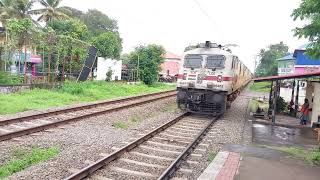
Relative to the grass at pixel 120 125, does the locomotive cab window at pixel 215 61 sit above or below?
above

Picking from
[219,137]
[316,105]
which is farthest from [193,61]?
[219,137]

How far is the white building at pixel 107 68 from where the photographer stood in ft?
108

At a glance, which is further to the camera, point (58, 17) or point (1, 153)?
point (58, 17)

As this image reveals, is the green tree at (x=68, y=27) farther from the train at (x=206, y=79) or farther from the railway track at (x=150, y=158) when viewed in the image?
the railway track at (x=150, y=158)

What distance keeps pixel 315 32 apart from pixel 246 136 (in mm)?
4077

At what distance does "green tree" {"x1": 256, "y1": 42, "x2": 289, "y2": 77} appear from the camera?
239 ft

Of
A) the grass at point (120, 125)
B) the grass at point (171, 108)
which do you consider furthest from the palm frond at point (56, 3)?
the grass at point (120, 125)

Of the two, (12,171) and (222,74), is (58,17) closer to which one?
(222,74)

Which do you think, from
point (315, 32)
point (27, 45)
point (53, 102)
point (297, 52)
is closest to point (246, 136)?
point (315, 32)

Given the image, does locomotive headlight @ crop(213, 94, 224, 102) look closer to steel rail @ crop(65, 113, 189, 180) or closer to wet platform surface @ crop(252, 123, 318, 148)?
wet platform surface @ crop(252, 123, 318, 148)

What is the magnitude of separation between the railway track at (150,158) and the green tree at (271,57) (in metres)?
62.6

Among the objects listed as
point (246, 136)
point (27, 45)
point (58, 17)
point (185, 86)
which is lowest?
point (246, 136)

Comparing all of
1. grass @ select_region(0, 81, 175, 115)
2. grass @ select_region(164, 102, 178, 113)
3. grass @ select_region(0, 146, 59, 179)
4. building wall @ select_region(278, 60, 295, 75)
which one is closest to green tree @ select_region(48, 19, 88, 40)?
grass @ select_region(0, 81, 175, 115)

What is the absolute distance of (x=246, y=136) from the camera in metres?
13.4
